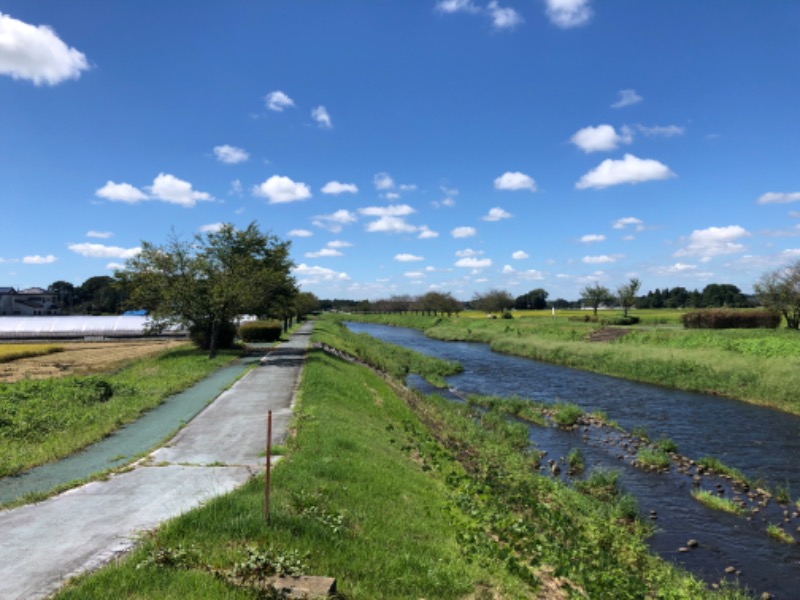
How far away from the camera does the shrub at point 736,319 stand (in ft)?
147

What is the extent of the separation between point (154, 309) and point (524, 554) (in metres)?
27.1

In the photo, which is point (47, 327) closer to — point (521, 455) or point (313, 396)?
point (313, 396)

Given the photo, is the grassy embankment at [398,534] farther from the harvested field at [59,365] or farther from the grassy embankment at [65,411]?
the harvested field at [59,365]

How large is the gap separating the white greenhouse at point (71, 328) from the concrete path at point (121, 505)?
1810 inches

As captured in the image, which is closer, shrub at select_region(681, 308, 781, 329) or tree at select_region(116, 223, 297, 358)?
tree at select_region(116, 223, 297, 358)

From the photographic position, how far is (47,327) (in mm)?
54656

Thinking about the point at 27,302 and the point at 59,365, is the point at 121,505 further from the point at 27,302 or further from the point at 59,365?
the point at 27,302

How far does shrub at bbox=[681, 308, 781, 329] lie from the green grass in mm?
40368

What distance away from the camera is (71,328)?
182ft

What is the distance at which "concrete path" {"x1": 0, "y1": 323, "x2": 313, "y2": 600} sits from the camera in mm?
5285

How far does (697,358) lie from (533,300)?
128917 millimetres

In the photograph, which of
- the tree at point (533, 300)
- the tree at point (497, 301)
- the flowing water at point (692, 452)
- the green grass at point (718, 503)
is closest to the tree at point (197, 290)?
the flowing water at point (692, 452)

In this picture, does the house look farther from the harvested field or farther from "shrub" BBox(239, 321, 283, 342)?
the harvested field

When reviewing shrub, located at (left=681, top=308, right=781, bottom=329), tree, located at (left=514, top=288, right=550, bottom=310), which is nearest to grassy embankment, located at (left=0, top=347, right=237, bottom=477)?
shrub, located at (left=681, top=308, right=781, bottom=329)
